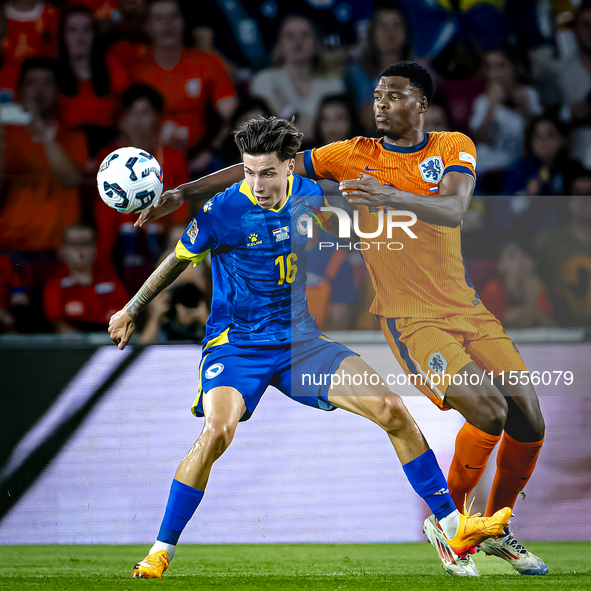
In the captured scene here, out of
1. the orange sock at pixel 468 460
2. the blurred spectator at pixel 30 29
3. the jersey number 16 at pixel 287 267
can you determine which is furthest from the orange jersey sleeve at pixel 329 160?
the blurred spectator at pixel 30 29

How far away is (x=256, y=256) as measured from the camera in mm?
3254

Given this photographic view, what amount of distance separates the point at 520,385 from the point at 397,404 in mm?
630

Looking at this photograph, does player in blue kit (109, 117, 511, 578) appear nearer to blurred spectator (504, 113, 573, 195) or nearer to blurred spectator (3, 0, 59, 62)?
blurred spectator (504, 113, 573, 195)

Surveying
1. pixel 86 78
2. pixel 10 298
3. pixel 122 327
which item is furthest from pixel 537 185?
pixel 10 298

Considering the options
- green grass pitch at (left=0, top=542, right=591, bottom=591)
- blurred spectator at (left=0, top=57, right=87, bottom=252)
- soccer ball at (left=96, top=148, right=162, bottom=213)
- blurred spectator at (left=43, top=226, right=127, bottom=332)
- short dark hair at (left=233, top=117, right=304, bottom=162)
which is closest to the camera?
green grass pitch at (left=0, top=542, right=591, bottom=591)

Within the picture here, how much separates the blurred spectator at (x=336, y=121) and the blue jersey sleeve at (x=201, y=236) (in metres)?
0.79

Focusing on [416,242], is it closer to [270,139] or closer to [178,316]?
[270,139]

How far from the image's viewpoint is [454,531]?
10.5 ft

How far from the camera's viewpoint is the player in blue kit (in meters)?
3.20

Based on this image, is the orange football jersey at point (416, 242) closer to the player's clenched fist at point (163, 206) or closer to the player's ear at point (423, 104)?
the player's ear at point (423, 104)

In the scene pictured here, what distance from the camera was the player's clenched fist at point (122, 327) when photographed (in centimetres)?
329

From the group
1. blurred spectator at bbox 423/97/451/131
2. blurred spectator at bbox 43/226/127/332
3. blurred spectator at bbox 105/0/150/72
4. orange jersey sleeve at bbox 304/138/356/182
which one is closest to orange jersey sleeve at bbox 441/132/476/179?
blurred spectator at bbox 423/97/451/131

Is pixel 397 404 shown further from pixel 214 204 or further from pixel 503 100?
pixel 503 100

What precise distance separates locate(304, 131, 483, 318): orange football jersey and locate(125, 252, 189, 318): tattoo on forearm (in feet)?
2.50
